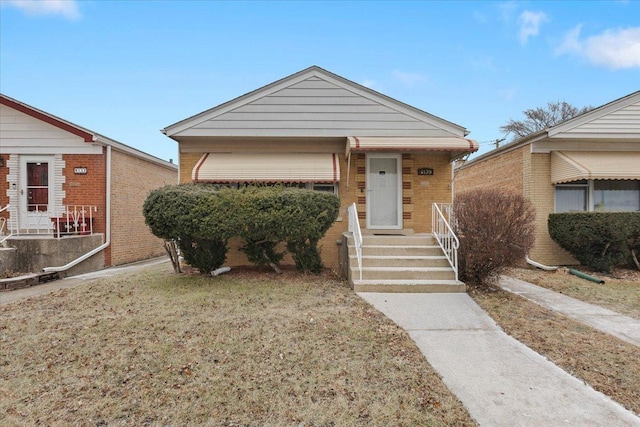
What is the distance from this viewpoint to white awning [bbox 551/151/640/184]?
380 inches

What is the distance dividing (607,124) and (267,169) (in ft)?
34.5

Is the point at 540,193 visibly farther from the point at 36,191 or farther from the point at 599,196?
the point at 36,191

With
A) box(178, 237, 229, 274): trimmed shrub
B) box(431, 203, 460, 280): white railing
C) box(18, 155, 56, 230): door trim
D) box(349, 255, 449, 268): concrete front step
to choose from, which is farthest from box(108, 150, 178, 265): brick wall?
box(431, 203, 460, 280): white railing

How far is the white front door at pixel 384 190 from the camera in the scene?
9.66 m

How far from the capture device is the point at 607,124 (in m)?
10.3

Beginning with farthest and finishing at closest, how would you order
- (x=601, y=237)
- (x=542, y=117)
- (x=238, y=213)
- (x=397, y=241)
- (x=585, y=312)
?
1. (x=542, y=117)
2. (x=601, y=237)
3. (x=397, y=241)
4. (x=238, y=213)
5. (x=585, y=312)

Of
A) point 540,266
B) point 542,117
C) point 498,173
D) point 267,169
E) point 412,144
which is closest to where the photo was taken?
point 412,144

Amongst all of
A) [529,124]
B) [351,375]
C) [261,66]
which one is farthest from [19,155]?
[529,124]

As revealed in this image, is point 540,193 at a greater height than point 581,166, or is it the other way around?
point 581,166

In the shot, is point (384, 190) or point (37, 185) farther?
point (37, 185)

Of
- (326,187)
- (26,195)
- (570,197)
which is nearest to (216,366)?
(326,187)

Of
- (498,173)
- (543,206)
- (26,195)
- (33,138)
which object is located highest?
(33,138)

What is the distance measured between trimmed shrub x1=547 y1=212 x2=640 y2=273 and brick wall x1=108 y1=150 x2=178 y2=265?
45.8 ft

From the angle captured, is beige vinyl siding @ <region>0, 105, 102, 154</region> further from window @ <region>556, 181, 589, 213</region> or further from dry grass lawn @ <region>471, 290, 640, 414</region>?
window @ <region>556, 181, 589, 213</region>
